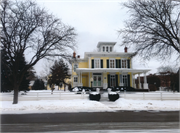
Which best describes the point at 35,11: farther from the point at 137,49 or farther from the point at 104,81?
the point at 104,81

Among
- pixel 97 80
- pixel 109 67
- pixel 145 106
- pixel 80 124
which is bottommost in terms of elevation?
pixel 145 106

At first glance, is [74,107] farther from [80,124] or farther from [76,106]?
[80,124]

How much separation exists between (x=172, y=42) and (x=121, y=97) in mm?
7183

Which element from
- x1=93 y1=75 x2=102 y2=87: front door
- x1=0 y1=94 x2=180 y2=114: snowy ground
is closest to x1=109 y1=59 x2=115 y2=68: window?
x1=93 y1=75 x2=102 y2=87: front door

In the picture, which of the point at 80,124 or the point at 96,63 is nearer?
the point at 80,124

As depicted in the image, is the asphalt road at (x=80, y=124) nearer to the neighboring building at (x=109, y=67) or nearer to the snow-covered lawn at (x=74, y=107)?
the snow-covered lawn at (x=74, y=107)

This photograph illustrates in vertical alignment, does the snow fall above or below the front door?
below

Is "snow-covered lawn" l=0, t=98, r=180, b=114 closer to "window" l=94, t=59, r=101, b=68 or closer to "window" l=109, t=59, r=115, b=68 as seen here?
"window" l=94, t=59, r=101, b=68

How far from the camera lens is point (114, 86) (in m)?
28.5

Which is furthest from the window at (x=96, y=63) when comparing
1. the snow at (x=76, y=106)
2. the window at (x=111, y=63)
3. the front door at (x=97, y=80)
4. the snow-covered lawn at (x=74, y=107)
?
the snow-covered lawn at (x=74, y=107)

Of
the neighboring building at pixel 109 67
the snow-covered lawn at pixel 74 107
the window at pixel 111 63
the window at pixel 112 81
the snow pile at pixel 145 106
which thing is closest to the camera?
the snow-covered lawn at pixel 74 107

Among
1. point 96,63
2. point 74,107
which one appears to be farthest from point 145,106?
point 96,63

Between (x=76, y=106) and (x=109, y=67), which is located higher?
(x=109, y=67)

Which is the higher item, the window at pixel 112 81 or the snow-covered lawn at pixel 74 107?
the window at pixel 112 81
